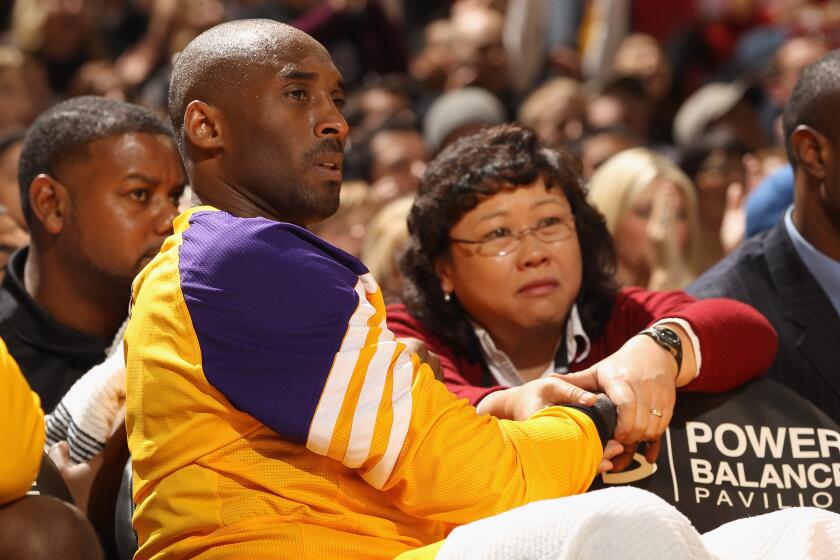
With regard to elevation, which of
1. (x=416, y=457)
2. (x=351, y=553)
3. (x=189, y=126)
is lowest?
(x=351, y=553)

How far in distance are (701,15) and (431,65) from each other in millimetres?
1979

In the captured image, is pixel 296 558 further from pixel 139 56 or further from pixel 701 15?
pixel 701 15

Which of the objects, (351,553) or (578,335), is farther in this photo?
(578,335)

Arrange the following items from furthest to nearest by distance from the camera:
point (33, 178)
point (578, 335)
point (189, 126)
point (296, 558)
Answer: point (33, 178) < point (578, 335) < point (189, 126) < point (296, 558)

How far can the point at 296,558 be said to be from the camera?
1.98 m

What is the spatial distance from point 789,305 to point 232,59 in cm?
170

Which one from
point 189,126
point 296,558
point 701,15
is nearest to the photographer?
point 296,558

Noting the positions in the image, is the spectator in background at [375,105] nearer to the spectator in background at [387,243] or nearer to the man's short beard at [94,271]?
the spectator in background at [387,243]

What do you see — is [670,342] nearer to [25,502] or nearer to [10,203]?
[25,502]

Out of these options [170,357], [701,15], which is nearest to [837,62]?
[170,357]

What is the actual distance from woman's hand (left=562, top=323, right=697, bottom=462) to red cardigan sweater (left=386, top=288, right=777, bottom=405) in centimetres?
9

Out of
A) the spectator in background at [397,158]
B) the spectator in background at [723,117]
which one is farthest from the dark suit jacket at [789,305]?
the spectator in background at [723,117]

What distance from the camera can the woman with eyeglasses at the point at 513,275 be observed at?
2.97m

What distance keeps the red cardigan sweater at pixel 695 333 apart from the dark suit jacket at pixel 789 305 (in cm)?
34
